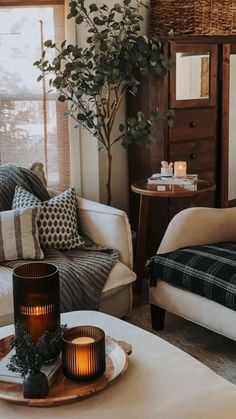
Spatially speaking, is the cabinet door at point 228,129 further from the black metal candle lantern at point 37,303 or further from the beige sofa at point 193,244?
the black metal candle lantern at point 37,303

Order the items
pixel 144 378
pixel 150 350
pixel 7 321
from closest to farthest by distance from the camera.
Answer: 1. pixel 144 378
2. pixel 150 350
3. pixel 7 321

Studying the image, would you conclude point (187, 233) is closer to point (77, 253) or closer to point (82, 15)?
point (77, 253)

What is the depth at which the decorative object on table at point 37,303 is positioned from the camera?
186cm

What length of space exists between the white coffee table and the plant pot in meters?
0.03

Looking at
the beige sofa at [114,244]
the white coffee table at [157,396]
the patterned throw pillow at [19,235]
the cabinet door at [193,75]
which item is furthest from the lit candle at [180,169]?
the white coffee table at [157,396]

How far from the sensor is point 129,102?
12.7 feet

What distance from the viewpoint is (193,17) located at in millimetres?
3609

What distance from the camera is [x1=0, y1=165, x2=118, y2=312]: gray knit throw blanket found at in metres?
2.75

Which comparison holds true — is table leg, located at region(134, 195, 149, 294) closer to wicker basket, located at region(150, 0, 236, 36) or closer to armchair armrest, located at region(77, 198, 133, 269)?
armchair armrest, located at region(77, 198, 133, 269)

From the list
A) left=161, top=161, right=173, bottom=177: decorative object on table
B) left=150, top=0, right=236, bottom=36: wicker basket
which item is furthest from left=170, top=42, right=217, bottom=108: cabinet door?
left=161, top=161, right=173, bottom=177: decorative object on table

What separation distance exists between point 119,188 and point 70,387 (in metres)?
2.38

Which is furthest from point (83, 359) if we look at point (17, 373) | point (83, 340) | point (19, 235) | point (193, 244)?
point (193, 244)

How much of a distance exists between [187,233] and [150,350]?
1.04 meters

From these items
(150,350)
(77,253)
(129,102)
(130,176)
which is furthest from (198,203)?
(150,350)
